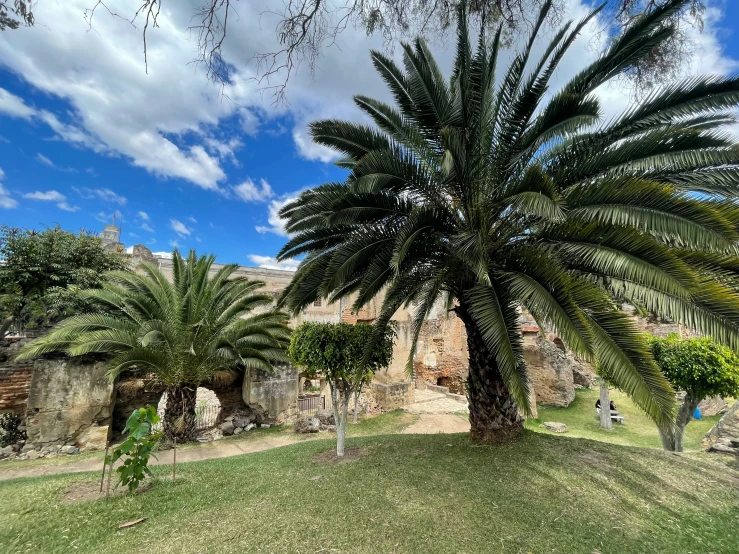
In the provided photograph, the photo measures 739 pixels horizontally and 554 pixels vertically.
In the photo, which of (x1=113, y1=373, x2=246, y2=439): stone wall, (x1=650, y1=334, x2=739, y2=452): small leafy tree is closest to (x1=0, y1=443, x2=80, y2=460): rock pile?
(x1=113, y1=373, x2=246, y2=439): stone wall

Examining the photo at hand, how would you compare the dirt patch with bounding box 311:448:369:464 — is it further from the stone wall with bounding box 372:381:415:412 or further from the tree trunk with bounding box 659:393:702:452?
the tree trunk with bounding box 659:393:702:452

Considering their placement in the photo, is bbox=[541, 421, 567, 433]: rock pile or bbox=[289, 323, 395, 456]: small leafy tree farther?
bbox=[541, 421, 567, 433]: rock pile

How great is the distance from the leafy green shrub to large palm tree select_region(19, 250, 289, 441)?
1877mm

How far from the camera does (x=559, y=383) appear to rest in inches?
546

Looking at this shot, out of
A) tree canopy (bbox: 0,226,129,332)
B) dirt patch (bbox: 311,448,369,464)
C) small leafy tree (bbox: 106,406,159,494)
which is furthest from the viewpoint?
tree canopy (bbox: 0,226,129,332)

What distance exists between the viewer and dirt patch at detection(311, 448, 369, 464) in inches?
220

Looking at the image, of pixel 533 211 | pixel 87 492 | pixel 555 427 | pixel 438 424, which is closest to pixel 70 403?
pixel 87 492

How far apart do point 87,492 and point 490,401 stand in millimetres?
5714

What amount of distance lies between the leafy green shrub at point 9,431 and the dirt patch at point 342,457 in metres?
8.11

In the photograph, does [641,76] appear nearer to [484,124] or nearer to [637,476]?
[484,124]

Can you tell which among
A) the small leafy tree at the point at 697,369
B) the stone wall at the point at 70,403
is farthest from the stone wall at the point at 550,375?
the stone wall at the point at 70,403

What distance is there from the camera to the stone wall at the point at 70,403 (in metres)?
7.87

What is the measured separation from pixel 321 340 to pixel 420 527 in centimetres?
325

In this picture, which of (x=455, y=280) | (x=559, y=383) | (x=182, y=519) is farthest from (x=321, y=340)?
(x=559, y=383)
